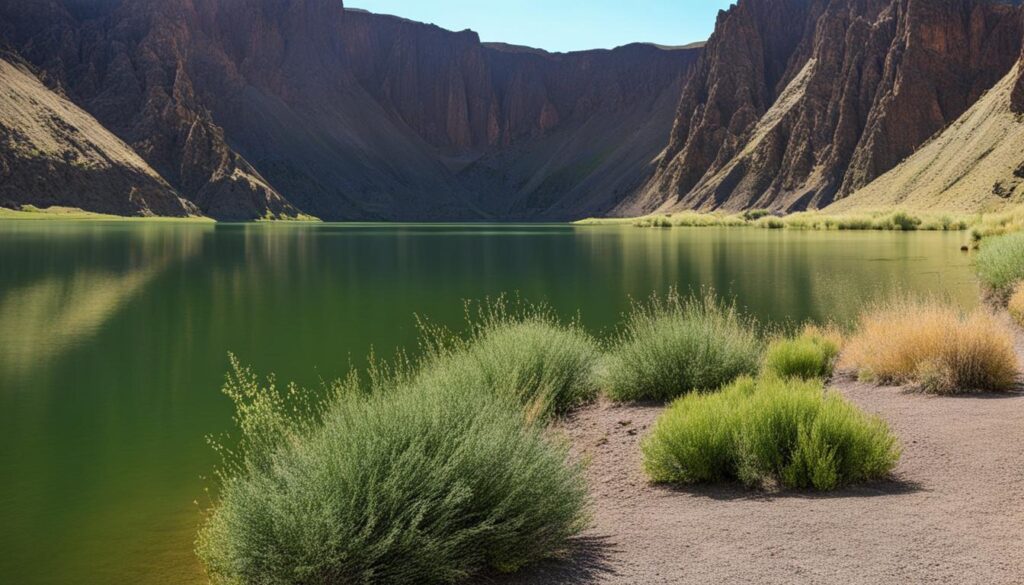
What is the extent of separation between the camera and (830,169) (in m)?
125

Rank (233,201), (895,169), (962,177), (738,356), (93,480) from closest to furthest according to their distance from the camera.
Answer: (93,480) → (738,356) → (962,177) → (895,169) → (233,201)

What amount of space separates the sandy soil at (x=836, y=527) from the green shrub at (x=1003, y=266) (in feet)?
52.4

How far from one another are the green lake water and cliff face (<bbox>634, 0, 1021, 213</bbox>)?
70.6 metres

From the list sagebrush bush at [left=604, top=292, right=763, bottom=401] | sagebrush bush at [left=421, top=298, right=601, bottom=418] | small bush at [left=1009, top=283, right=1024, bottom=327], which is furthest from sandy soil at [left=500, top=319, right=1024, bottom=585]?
small bush at [left=1009, top=283, right=1024, bottom=327]

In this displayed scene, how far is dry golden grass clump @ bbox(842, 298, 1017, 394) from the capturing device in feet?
39.7

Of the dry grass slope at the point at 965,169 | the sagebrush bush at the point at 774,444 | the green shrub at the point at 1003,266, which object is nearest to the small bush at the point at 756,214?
the dry grass slope at the point at 965,169

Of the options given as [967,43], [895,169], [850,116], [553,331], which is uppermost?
[967,43]

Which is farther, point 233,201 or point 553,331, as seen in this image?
point 233,201

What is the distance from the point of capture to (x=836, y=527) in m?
6.80

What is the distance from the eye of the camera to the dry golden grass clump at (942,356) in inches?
476

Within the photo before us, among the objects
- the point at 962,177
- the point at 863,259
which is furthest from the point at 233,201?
the point at 863,259

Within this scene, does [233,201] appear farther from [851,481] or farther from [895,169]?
[851,481]

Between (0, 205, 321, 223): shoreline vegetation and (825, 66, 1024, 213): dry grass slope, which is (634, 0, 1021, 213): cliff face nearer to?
(825, 66, 1024, 213): dry grass slope

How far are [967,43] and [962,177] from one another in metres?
43.6
